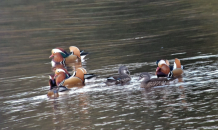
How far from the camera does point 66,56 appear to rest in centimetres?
1708

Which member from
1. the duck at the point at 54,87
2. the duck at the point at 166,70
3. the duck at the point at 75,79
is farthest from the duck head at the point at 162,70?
the duck at the point at 54,87

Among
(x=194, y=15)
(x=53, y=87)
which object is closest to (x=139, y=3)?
(x=194, y=15)

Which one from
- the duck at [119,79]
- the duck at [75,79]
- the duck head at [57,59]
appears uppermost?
the duck head at [57,59]

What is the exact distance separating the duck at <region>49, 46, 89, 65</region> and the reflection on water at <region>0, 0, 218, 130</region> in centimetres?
40

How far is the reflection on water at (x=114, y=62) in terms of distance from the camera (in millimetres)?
9297

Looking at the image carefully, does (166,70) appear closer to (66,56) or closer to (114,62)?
(114,62)

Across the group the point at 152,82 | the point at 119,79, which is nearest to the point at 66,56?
the point at 119,79

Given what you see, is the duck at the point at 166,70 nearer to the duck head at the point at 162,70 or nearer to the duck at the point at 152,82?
the duck head at the point at 162,70

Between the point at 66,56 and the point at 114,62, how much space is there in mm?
2609

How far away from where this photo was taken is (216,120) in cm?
845

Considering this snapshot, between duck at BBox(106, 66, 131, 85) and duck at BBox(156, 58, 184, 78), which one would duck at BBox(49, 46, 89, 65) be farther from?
duck at BBox(156, 58, 184, 78)

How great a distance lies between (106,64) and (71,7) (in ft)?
63.8

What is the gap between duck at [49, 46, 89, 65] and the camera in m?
16.7

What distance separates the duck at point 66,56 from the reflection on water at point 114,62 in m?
0.40
